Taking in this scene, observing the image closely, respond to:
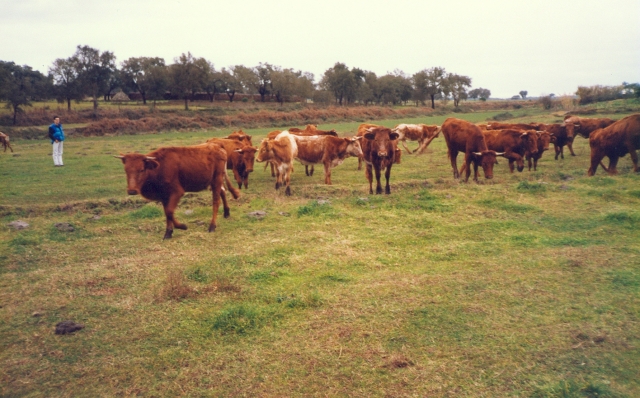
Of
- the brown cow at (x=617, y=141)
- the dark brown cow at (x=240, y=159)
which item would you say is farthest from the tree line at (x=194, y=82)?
the brown cow at (x=617, y=141)

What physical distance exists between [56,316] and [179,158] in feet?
13.4

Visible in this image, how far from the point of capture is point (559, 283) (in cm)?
617

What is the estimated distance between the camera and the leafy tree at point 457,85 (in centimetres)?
8331

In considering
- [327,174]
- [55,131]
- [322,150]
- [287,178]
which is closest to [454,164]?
[327,174]

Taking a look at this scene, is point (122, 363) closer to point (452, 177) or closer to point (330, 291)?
point (330, 291)

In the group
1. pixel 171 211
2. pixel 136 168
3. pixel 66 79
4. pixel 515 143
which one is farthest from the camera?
pixel 66 79

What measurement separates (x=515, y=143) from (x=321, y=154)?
23.6 ft

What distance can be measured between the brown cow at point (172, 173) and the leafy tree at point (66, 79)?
2120 inches

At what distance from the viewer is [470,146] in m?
14.0

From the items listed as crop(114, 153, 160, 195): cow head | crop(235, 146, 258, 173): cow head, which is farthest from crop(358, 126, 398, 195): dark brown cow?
crop(114, 153, 160, 195): cow head

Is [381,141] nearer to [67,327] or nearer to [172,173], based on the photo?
[172,173]

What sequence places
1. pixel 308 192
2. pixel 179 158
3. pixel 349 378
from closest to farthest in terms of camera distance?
pixel 349 378 < pixel 179 158 < pixel 308 192

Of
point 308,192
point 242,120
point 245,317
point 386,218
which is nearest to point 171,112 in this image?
point 242,120

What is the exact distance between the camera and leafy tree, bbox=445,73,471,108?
83.3 m
